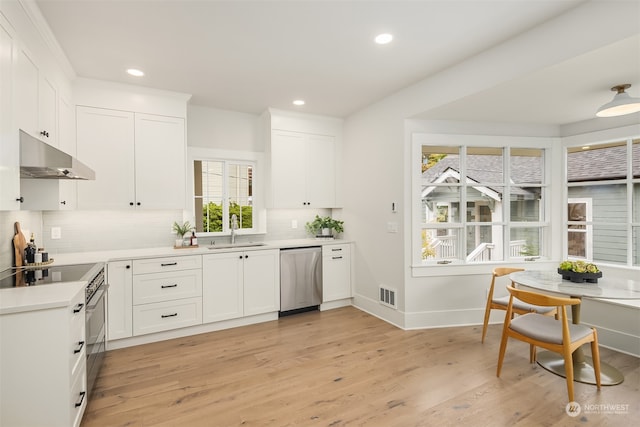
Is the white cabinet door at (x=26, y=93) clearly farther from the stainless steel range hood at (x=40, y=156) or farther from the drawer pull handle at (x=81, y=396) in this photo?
the drawer pull handle at (x=81, y=396)

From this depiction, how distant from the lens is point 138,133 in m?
3.54

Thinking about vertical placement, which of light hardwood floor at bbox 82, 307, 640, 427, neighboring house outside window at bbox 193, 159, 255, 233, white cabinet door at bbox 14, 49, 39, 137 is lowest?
light hardwood floor at bbox 82, 307, 640, 427

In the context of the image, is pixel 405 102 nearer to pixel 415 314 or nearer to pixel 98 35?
pixel 415 314

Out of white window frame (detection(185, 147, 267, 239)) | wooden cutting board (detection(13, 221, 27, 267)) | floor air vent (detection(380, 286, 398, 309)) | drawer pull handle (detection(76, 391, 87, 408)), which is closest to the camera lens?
drawer pull handle (detection(76, 391, 87, 408))

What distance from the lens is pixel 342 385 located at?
101 inches

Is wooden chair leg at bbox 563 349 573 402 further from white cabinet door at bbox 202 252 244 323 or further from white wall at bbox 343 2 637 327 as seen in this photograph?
white cabinet door at bbox 202 252 244 323

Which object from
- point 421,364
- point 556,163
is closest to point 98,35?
point 421,364

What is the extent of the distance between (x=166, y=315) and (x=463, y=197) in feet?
11.8

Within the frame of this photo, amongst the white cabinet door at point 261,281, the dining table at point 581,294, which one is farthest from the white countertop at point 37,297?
the dining table at point 581,294

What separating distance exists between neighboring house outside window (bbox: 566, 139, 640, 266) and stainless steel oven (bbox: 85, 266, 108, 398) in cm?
502

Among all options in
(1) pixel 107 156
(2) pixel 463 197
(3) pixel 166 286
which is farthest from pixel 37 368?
(2) pixel 463 197

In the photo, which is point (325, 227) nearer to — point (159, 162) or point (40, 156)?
point (159, 162)

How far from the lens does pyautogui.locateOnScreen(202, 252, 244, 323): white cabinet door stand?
3.64 meters

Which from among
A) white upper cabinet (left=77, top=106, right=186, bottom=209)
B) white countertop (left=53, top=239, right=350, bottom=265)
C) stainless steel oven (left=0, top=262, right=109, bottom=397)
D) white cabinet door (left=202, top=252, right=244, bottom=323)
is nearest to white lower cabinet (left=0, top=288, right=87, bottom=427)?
stainless steel oven (left=0, top=262, right=109, bottom=397)
